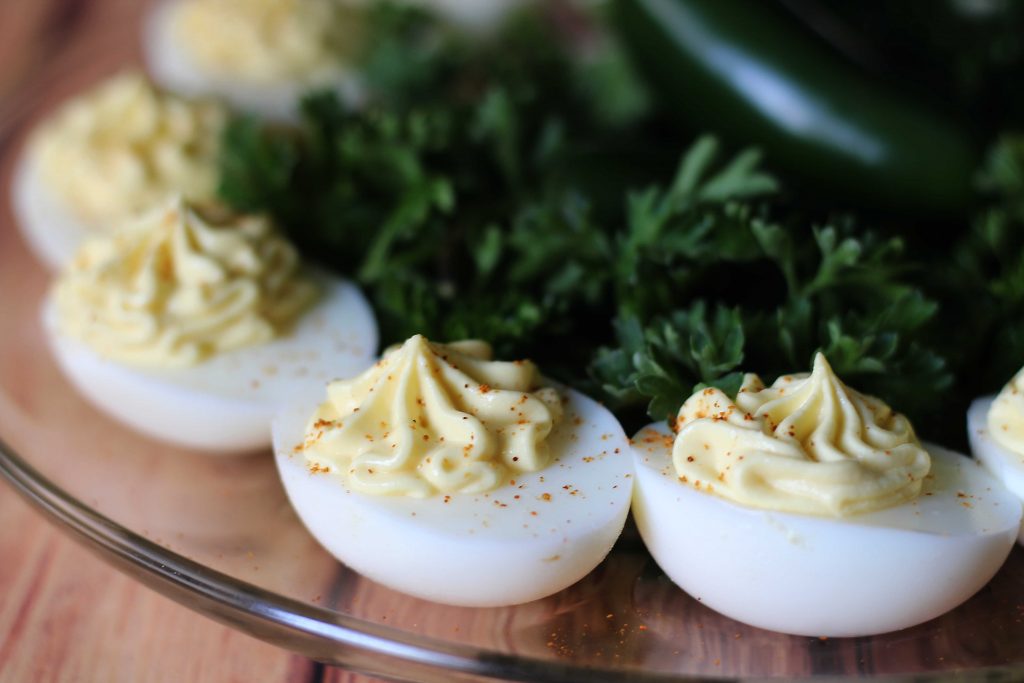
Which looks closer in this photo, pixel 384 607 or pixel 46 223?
pixel 384 607

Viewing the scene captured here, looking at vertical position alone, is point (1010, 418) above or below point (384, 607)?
above

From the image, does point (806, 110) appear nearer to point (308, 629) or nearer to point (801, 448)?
point (801, 448)

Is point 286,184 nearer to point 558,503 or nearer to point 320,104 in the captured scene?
point 320,104

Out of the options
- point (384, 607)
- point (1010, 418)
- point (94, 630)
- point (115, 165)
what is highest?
point (115, 165)

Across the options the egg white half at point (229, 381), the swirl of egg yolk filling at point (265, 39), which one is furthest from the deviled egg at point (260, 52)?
the egg white half at point (229, 381)

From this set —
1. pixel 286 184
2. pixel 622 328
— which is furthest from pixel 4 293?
pixel 622 328

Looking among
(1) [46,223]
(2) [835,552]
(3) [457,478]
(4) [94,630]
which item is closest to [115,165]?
(1) [46,223]
